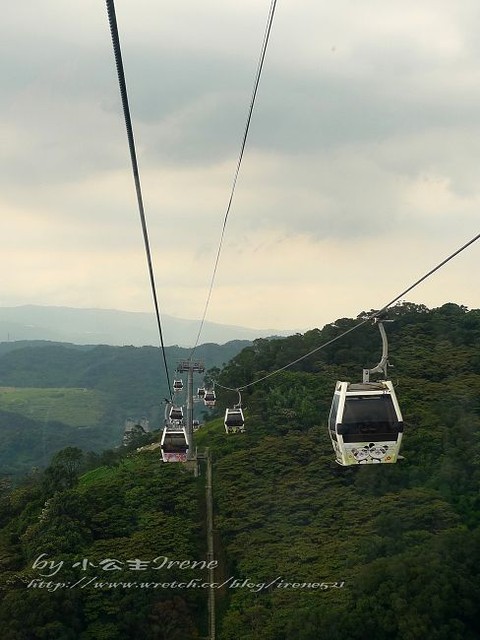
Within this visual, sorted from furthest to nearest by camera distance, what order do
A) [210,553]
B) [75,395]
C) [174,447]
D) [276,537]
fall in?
[75,395]
[210,553]
[276,537]
[174,447]

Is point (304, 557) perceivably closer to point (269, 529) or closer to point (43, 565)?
point (269, 529)

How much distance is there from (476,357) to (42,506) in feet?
89.4

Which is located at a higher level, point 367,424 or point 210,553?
point 367,424

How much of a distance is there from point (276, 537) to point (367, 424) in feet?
56.7

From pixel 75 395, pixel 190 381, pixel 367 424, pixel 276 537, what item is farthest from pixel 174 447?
pixel 75 395

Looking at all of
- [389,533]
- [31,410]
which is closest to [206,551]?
[389,533]

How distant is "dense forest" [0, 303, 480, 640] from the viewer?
68.7ft

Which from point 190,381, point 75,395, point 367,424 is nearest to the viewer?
point 367,424

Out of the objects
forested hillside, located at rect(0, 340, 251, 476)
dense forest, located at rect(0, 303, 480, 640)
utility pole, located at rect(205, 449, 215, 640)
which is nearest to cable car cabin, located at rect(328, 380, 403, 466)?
Result: dense forest, located at rect(0, 303, 480, 640)

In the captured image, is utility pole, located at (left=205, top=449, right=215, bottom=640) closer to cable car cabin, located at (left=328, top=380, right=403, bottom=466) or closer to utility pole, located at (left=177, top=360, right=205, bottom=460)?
utility pole, located at (left=177, top=360, right=205, bottom=460)

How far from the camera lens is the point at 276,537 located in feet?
87.5

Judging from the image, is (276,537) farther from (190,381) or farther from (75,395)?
(75,395)

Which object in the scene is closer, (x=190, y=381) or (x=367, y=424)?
(x=367, y=424)

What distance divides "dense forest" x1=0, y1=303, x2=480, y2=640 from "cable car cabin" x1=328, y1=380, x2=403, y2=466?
21.6 feet
